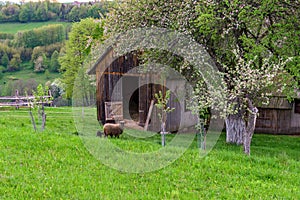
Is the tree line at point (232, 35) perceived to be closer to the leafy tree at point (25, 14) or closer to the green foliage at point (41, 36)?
the green foliage at point (41, 36)

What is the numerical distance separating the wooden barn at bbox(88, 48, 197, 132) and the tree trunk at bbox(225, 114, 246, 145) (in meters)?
2.43

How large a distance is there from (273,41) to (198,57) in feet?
8.14

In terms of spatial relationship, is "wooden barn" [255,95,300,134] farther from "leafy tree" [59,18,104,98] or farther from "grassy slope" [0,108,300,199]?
"leafy tree" [59,18,104,98]

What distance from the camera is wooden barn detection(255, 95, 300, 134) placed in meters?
18.5

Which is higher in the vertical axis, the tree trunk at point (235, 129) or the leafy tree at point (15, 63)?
the leafy tree at point (15, 63)

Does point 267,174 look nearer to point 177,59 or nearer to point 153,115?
point 177,59

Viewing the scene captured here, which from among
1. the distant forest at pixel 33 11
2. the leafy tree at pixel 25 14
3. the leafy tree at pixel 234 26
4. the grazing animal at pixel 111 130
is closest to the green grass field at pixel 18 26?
the distant forest at pixel 33 11

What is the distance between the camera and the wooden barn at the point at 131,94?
15445 millimetres

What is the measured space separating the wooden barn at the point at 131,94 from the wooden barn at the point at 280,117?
5.06 m

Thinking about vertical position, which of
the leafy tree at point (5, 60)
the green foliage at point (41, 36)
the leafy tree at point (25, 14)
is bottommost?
the leafy tree at point (5, 60)

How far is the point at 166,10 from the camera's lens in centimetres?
1137

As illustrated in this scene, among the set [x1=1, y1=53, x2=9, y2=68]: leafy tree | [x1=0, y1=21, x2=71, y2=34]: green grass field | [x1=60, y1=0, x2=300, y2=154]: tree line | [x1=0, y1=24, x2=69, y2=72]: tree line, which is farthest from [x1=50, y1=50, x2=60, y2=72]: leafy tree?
[x1=60, y1=0, x2=300, y2=154]: tree line

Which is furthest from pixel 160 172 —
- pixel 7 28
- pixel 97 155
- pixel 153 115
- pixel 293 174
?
pixel 7 28

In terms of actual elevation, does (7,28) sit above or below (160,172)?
above
